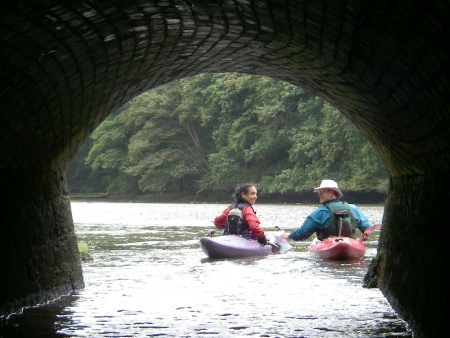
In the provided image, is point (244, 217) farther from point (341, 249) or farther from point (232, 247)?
point (341, 249)

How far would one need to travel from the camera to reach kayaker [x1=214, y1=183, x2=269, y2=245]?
1280 centimetres

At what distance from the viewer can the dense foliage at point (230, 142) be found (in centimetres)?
4431

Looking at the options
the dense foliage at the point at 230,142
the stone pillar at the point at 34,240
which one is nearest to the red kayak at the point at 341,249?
the stone pillar at the point at 34,240

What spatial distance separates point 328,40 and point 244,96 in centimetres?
4844

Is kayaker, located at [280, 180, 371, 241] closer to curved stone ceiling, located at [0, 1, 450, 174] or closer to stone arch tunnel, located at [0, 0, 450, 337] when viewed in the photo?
stone arch tunnel, located at [0, 0, 450, 337]

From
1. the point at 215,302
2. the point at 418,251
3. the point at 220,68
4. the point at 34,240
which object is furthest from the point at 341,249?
the point at 418,251

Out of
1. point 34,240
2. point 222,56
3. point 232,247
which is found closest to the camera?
point 34,240

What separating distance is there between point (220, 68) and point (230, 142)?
4541 centimetres

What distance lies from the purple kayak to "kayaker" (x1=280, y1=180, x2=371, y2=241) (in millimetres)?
1084

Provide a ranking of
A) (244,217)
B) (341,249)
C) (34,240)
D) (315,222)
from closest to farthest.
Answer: (34,240) < (341,249) < (315,222) < (244,217)

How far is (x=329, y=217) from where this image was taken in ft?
40.0

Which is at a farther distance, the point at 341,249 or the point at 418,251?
the point at 341,249

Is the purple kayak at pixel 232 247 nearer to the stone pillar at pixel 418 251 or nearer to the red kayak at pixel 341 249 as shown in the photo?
the red kayak at pixel 341 249

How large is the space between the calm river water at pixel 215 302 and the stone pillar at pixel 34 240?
0.15 m
